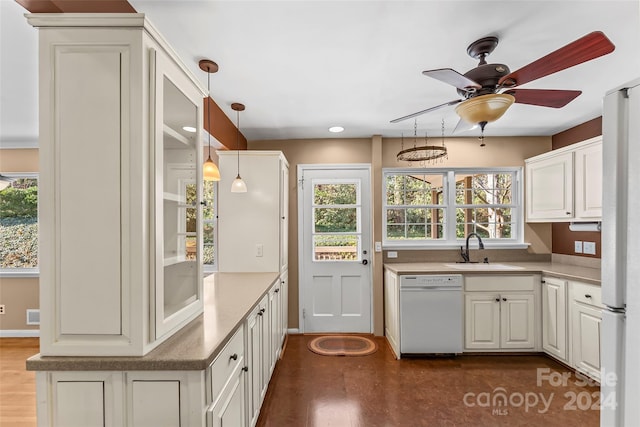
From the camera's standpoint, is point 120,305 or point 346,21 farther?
point 346,21

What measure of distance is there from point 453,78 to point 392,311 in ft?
8.44

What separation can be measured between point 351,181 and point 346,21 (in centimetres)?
240

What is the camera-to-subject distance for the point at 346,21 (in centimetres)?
166

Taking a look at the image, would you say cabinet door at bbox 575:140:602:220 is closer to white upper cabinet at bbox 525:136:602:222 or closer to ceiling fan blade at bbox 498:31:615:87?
white upper cabinet at bbox 525:136:602:222

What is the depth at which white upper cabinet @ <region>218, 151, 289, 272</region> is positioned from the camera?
10.5 feet

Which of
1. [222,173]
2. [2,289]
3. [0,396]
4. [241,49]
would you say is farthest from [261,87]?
[2,289]

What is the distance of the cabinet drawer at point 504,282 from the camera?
3.17 meters

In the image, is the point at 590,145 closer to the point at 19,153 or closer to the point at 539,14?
the point at 539,14

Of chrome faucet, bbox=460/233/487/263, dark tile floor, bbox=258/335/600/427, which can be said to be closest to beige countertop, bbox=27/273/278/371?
dark tile floor, bbox=258/335/600/427

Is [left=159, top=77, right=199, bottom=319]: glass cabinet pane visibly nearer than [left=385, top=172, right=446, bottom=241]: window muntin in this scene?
Yes

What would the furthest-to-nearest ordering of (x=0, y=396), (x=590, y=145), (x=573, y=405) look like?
(x=590, y=145) < (x=0, y=396) < (x=573, y=405)

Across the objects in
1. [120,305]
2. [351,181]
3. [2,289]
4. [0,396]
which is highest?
[351,181]

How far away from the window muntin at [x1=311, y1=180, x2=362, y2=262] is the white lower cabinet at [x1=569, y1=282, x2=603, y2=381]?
223 centimetres

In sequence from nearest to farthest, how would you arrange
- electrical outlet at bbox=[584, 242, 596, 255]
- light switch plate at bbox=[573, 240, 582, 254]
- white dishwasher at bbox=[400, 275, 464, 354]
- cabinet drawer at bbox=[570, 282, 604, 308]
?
cabinet drawer at bbox=[570, 282, 604, 308] → white dishwasher at bbox=[400, 275, 464, 354] → electrical outlet at bbox=[584, 242, 596, 255] → light switch plate at bbox=[573, 240, 582, 254]
